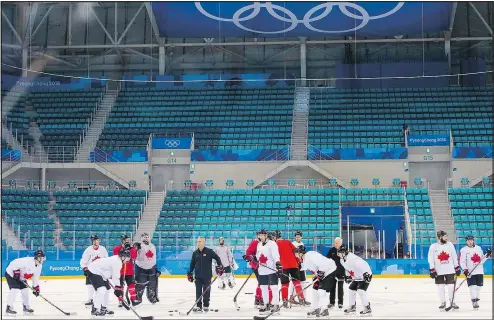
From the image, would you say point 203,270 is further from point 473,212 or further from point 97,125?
point 97,125

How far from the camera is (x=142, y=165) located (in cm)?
3362

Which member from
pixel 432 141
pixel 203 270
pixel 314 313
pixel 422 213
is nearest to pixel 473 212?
pixel 422 213

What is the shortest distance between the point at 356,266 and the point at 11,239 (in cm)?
1721

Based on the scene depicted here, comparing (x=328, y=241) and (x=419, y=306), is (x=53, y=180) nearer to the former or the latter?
(x=328, y=241)

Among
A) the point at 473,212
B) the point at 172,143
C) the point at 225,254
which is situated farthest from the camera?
the point at 172,143

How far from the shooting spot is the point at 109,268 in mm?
13664

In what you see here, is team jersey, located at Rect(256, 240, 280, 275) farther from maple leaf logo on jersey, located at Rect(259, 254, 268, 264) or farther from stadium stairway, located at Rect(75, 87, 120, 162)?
stadium stairway, located at Rect(75, 87, 120, 162)

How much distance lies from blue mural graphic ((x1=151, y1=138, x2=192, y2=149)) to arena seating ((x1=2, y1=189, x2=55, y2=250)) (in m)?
4.98

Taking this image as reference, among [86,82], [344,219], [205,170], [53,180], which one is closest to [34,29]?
[86,82]

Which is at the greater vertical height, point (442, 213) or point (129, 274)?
point (442, 213)

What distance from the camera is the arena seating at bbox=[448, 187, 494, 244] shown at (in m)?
28.5

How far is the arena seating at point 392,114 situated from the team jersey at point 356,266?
1982 cm

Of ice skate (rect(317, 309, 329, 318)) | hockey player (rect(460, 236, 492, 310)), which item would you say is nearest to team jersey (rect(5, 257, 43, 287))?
ice skate (rect(317, 309, 329, 318))

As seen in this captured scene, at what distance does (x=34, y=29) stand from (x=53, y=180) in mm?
7571
